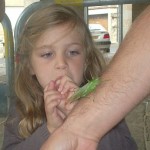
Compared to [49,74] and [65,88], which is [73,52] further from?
[65,88]

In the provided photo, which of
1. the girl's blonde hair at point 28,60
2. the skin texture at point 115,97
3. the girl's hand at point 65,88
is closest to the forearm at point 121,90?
the skin texture at point 115,97

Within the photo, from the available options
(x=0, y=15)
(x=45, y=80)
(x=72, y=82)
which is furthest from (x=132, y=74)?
(x=0, y=15)

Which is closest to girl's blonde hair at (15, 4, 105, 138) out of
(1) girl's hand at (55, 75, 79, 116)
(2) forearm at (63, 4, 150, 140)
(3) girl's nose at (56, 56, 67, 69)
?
(3) girl's nose at (56, 56, 67, 69)

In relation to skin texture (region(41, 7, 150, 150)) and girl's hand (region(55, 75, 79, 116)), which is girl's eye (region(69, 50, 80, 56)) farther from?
skin texture (region(41, 7, 150, 150))

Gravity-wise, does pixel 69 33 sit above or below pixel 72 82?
above

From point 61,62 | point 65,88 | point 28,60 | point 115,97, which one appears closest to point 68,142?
point 115,97

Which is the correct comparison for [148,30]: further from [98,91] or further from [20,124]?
[20,124]

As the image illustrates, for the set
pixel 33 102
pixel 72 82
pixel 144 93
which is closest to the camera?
Answer: pixel 144 93
